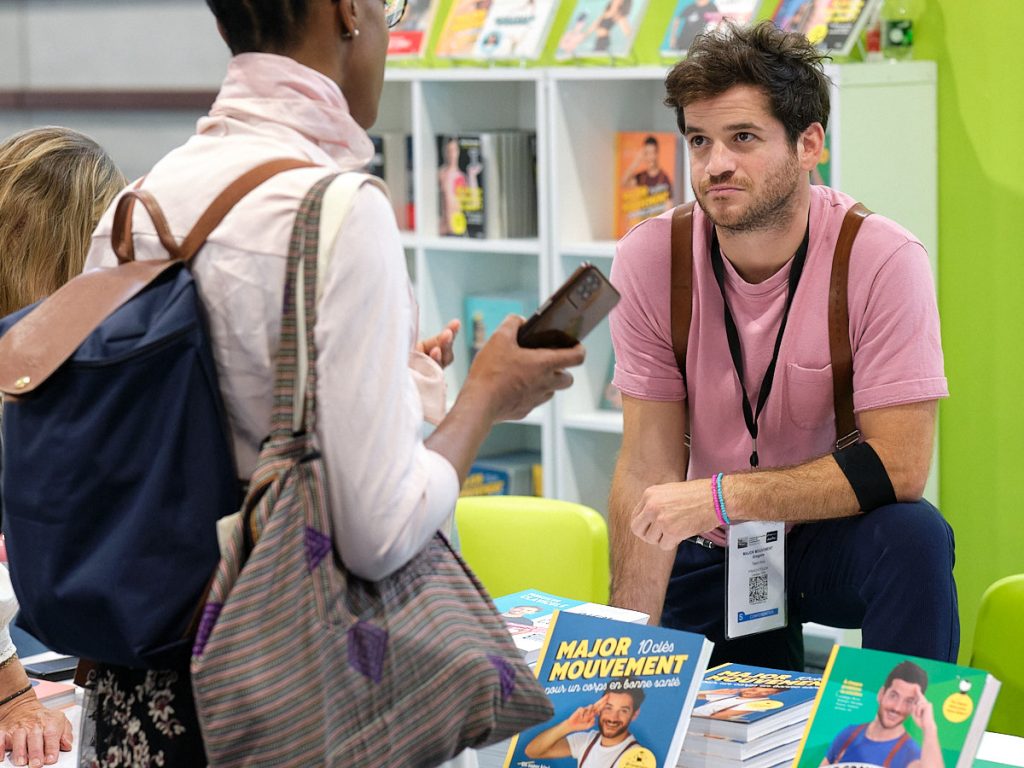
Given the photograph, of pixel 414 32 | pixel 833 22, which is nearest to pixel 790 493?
pixel 833 22

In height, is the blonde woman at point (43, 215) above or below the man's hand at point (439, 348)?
above

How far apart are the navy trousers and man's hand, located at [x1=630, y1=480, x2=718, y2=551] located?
0.28m

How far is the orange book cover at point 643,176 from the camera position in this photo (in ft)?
13.7

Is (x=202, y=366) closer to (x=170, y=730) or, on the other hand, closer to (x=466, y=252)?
(x=170, y=730)

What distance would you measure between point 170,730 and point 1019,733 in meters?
1.53

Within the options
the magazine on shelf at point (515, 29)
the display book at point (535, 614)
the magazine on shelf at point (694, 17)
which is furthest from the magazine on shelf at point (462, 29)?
the display book at point (535, 614)

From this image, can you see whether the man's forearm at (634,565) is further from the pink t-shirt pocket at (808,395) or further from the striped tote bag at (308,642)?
the striped tote bag at (308,642)

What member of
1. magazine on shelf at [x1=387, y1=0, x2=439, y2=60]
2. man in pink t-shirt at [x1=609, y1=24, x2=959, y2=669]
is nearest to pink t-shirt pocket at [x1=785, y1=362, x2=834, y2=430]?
man in pink t-shirt at [x1=609, y1=24, x2=959, y2=669]

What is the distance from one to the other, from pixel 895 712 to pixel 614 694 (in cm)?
36

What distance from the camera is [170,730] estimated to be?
137cm

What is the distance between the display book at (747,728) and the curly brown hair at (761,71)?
3.99ft

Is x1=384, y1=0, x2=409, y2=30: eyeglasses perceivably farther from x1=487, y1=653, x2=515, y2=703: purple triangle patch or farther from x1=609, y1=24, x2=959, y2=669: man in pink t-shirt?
x1=609, y1=24, x2=959, y2=669: man in pink t-shirt

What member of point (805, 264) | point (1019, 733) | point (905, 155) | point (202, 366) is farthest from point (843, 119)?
point (202, 366)

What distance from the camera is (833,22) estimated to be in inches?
144
